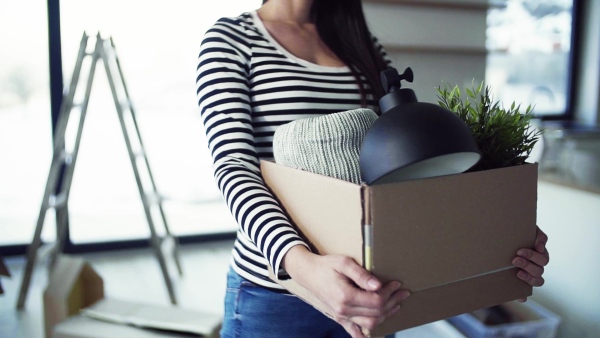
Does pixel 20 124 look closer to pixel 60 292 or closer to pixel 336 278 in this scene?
pixel 60 292

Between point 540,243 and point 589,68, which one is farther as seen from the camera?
point 589,68

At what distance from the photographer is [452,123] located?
47 centimetres

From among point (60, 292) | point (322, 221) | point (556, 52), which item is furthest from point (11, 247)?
point (556, 52)

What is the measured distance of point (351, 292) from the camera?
0.49 meters

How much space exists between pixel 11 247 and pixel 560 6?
4021 millimetres

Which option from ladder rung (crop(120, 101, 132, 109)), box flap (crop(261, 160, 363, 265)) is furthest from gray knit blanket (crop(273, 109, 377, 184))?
ladder rung (crop(120, 101, 132, 109))

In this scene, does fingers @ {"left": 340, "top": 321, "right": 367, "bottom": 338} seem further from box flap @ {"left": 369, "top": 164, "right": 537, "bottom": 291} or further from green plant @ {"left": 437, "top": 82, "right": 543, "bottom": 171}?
green plant @ {"left": 437, "top": 82, "right": 543, "bottom": 171}

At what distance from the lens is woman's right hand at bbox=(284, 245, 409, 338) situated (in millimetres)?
483

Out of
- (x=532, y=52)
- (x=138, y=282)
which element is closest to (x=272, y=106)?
(x=138, y=282)

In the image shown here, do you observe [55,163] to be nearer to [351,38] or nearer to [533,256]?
[351,38]

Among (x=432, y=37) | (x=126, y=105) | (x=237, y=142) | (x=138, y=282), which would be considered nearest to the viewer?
(x=237, y=142)

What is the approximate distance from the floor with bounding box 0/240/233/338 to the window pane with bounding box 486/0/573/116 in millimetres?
2284

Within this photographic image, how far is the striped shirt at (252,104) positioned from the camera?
64cm

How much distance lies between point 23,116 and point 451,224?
2780 millimetres
